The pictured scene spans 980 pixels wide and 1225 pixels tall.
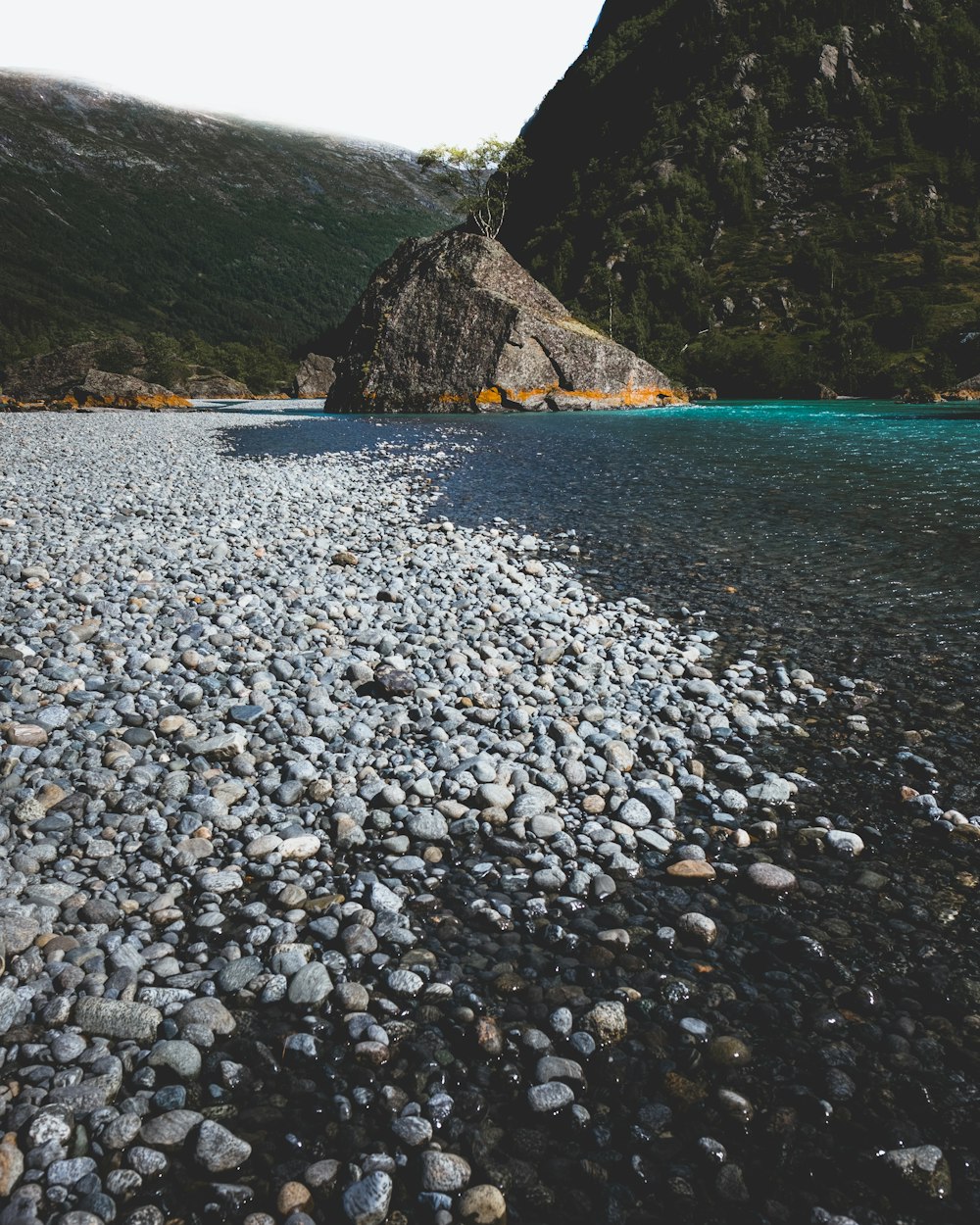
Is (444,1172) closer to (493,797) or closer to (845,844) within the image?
(493,797)

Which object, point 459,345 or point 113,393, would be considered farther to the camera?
point 113,393

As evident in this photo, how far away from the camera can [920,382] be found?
278 ft

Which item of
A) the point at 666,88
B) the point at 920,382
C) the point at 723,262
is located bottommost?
the point at 920,382

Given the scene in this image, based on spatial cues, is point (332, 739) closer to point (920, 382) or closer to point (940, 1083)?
point (940, 1083)

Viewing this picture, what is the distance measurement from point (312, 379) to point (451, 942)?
85.8m

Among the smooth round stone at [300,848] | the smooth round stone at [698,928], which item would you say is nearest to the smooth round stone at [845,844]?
the smooth round stone at [698,928]

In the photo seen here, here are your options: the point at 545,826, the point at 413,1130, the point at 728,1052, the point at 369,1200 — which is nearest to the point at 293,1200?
the point at 369,1200

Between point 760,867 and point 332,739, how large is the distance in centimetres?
350

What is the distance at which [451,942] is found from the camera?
410 centimetres

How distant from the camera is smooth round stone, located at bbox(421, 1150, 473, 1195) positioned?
2.77 metres

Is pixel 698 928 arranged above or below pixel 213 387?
below

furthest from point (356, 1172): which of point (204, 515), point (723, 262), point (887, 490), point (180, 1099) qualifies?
point (723, 262)

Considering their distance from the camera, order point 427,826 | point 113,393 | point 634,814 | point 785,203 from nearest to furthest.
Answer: point 427,826
point 634,814
point 113,393
point 785,203

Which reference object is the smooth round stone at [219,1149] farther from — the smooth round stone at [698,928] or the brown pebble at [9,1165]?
the smooth round stone at [698,928]
